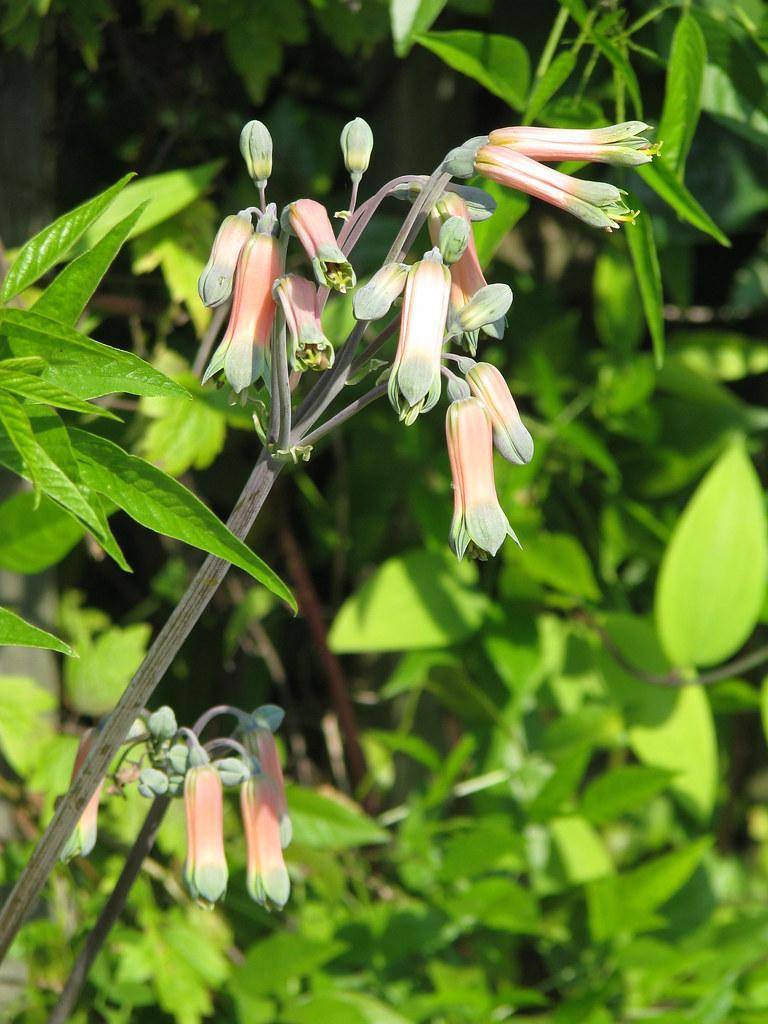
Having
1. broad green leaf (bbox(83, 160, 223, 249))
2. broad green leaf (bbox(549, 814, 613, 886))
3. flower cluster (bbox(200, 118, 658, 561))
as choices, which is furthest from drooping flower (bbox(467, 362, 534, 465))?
broad green leaf (bbox(549, 814, 613, 886))

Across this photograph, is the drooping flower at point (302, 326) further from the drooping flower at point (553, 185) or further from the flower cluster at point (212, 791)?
the flower cluster at point (212, 791)

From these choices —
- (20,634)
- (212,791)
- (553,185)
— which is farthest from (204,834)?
(553,185)

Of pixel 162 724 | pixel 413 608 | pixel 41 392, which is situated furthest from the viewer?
pixel 413 608

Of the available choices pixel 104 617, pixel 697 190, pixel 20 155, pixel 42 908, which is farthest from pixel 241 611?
pixel 697 190

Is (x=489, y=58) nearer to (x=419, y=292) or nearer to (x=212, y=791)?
(x=419, y=292)

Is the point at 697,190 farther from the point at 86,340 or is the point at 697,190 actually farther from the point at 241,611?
the point at 86,340

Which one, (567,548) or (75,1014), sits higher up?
(567,548)
